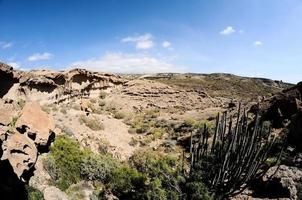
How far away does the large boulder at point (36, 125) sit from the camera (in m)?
13.1

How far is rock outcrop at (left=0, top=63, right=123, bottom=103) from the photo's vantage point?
2045 centimetres

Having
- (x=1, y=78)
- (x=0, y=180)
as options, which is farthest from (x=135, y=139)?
(x=0, y=180)

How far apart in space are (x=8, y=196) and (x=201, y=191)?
4727mm

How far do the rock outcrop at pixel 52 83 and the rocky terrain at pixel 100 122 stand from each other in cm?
6

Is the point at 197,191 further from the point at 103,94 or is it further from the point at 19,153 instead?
the point at 103,94

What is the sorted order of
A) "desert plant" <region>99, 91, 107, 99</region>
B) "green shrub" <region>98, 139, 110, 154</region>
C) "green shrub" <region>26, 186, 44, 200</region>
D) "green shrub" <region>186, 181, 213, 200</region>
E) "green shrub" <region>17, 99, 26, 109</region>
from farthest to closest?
"desert plant" <region>99, 91, 107, 99</region>
"green shrub" <region>17, 99, 26, 109</region>
"green shrub" <region>98, 139, 110, 154</region>
"green shrub" <region>26, 186, 44, 200</region>
"green shrub" <region>186, 181, 213, 200</region>

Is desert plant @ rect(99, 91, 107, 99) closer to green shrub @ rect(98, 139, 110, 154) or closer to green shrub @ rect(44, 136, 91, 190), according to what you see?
green shrub @ rect(98, 139, 110, 154)

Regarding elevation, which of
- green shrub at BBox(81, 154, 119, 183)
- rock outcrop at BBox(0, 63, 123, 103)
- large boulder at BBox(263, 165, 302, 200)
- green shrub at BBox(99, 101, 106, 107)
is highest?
rock outcrop at BBox(0, 63, 123, 103)

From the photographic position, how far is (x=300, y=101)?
19.0 meters

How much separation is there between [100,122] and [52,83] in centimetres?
435

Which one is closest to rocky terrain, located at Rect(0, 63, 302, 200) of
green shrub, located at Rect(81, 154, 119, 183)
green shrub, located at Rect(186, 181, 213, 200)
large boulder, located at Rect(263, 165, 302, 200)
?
large boulder, located at Rect(263, 165, 302, 200)

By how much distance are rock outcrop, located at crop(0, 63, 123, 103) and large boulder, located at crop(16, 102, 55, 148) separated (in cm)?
543

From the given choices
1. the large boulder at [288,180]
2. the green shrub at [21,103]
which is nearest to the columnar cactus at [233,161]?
the large boulder at [288,180]

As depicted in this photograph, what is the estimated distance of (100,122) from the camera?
23484mm
